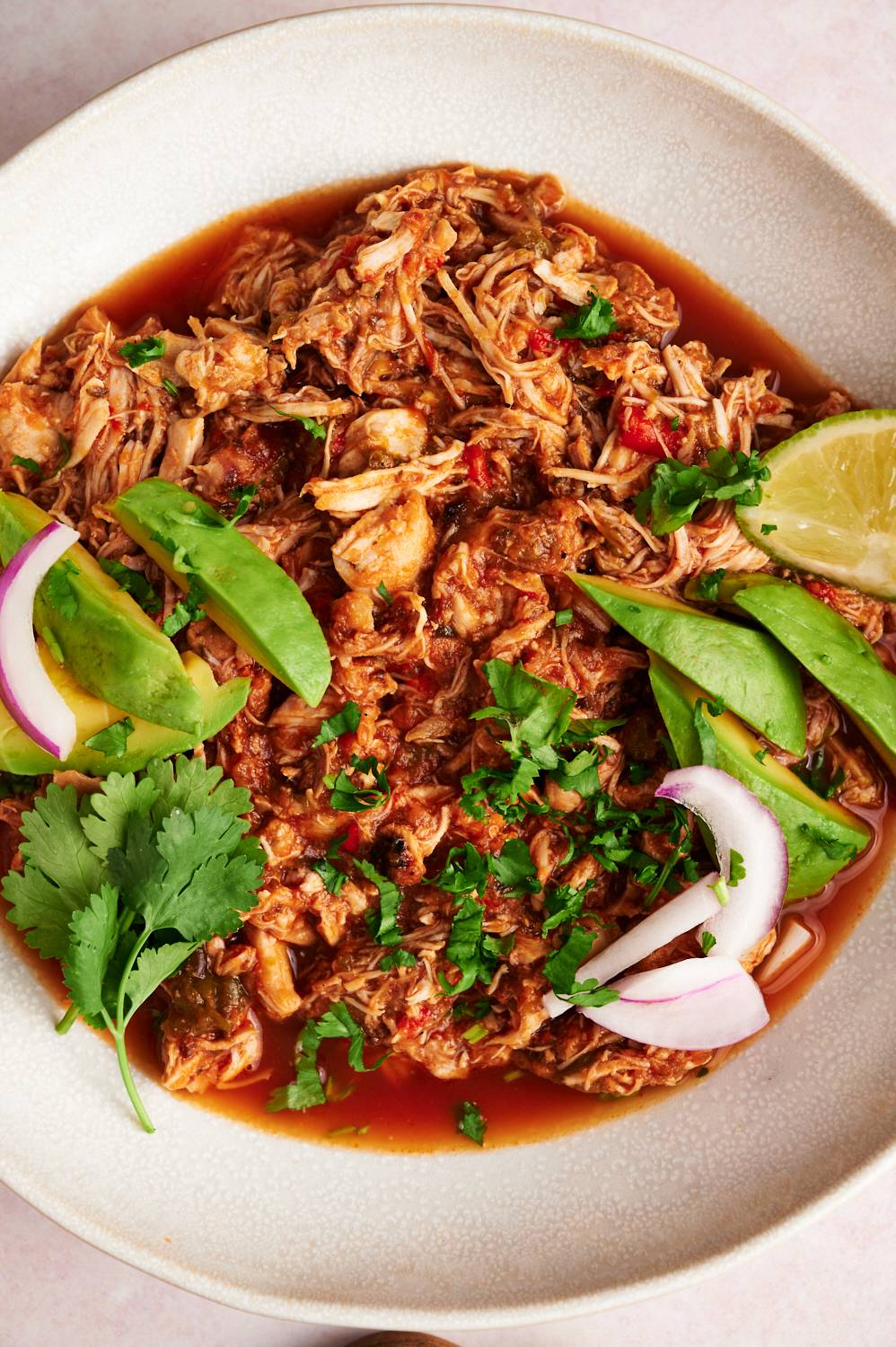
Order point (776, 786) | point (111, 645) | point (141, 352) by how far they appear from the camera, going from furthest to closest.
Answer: point (141, 352)
point (776, 786)
point (111, 645)

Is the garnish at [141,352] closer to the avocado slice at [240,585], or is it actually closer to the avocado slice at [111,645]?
the avocado slice at [240,585]

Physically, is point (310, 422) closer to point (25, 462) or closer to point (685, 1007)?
point (25, 462)

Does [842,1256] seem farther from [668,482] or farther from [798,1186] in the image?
[668,482]

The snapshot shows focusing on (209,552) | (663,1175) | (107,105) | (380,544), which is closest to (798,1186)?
(663,1175)

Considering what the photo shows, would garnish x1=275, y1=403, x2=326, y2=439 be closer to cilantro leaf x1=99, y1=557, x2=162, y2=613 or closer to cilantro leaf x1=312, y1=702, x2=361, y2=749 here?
cilantro leaf x1=99, y1=557, x2=162, y2=613

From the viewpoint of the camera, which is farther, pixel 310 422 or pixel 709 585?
pixel 709 585

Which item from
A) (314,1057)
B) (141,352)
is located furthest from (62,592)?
(314,1057)

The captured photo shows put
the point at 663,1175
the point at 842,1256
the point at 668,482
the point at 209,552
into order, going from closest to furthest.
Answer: the point at 209,552
the point at 668,482
the point at 663,1175
the point at 842,1256
